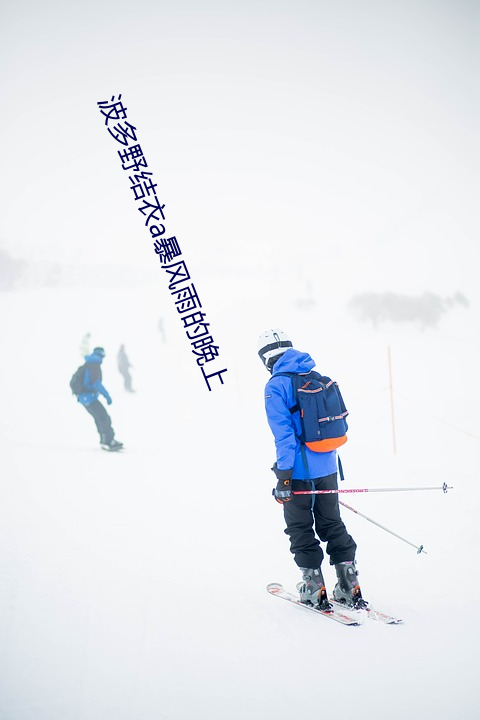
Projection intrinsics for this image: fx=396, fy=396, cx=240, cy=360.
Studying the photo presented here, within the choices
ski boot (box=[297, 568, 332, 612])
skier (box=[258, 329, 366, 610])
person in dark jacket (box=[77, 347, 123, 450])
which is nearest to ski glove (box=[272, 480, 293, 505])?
skier (box=[258, 329, 366, 610])

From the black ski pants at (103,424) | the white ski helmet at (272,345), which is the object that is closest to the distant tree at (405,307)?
the black ski pants at (103,424)

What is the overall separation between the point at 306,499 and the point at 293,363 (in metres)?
1.03

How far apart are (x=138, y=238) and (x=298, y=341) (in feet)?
130

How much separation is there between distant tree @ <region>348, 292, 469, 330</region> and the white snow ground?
24.9 meters

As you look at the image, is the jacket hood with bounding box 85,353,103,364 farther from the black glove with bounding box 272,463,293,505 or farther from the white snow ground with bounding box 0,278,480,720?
the black glove with bounding box 272,463,293,505

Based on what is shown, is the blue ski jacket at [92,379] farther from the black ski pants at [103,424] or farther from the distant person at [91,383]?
the black ski pants at [103,424]

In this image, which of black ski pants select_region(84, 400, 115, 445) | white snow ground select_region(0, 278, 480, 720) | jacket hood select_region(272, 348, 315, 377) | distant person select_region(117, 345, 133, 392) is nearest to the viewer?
white snow ground select_region(0, 278, 480, 720)

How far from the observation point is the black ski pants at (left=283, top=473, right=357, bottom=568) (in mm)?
2977

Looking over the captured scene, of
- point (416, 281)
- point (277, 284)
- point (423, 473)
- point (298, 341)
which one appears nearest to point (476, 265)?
point (416, 281)

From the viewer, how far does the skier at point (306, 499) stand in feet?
9.54

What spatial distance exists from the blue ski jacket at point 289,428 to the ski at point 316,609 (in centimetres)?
94

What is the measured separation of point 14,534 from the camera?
4031 millimetres

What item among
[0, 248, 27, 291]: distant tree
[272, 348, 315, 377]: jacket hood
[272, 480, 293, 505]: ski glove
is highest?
[0, 248, 27, 291]: distant tree

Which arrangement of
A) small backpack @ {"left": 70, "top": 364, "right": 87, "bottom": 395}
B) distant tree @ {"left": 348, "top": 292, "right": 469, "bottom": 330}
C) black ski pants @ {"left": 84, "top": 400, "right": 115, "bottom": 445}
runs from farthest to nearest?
distant tree @ {"left": 348, "top": 292, "right": 469, "bottom": 330} → black ski pants @ {"left": 84, "top": 400, "right": 115, "bottom": 445} → small backpack @ {"left": 70, "top": 364, "right": 87, "bottom": 395}
